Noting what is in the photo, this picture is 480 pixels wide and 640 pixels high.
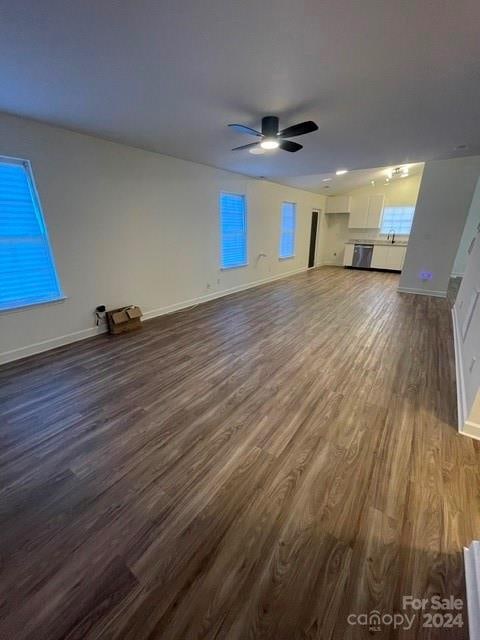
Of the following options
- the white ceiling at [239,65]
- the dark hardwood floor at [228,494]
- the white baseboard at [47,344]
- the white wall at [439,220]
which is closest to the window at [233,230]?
the white ceiling at [239,65]

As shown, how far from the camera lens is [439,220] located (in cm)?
518

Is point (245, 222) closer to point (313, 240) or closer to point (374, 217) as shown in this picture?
point (313, 240)

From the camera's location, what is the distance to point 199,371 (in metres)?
2.70

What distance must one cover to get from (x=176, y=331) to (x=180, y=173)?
8.35 ft

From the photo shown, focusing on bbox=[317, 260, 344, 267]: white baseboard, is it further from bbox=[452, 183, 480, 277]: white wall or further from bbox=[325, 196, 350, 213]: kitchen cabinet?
bbox=[452, 183, 480, 277]: white wall

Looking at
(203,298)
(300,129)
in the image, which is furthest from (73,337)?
(300,129)

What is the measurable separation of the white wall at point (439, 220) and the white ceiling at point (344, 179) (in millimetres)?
1046

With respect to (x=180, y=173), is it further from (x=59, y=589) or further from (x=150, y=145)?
(x=59, y=589)

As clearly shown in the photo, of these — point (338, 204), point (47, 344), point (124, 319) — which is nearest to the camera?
point (47, 344)

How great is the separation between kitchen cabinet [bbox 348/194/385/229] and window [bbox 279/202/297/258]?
2.49 metres

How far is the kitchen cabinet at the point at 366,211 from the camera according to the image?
8.15m

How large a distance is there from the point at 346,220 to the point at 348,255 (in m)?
1.32

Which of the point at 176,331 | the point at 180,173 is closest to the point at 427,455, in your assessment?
the point at 176,331

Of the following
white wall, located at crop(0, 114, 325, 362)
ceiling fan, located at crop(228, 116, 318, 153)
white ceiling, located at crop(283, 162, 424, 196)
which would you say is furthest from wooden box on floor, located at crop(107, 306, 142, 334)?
white ceiling, located at crop(283, 162, 424, 196)
